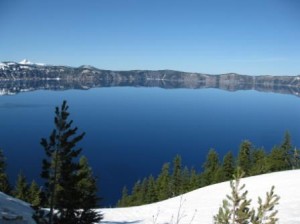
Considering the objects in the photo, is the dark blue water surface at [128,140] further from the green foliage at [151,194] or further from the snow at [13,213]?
the snow at [13,213]

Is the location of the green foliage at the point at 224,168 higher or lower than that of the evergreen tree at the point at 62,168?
lower

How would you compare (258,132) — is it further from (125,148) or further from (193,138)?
(125,148)

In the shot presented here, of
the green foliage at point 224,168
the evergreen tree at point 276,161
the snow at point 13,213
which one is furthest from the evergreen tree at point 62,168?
the evergreen tree at point 276,161

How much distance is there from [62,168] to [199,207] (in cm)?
1873

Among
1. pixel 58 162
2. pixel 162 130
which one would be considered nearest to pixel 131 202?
pixel 58 162

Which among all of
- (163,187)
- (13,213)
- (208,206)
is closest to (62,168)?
(13,213)

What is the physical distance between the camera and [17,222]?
64.5ft

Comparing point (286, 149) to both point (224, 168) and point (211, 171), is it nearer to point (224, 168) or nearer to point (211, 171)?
point (224, 168)

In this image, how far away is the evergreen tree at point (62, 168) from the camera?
1408 centimetres

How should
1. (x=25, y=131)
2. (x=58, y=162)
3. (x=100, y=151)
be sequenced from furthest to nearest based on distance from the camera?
(x=25, y=131), (x=100, y=151), (x=58, y=162)

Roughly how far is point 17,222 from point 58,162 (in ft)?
25.7

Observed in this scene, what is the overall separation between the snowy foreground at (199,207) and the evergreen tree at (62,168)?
6.01 metres

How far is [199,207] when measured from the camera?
98.2 ft

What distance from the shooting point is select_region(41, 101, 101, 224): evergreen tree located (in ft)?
46.2
